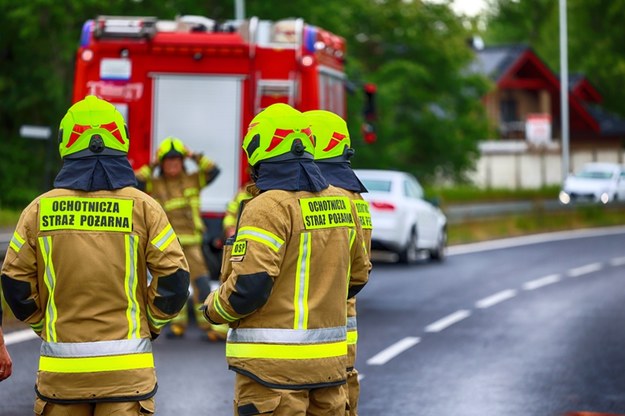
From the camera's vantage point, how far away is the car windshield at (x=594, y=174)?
53250 mm

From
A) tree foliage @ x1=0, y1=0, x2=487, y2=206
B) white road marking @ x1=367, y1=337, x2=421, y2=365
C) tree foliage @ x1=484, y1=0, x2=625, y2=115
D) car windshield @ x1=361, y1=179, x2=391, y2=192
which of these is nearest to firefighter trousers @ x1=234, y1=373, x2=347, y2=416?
white road marking @ x1=367, y1=337, x2=421, y2=365

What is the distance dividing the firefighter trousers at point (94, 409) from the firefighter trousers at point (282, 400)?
37cm

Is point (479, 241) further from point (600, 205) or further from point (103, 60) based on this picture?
point (103, 60)

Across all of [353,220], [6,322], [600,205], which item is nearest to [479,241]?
[600,205]

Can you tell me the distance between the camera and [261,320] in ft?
18.4

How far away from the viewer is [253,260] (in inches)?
216

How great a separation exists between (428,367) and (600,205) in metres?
29.0

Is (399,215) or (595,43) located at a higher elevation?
(595,43)

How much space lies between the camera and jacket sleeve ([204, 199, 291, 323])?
547 centimetres

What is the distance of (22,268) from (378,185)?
59.1 ft

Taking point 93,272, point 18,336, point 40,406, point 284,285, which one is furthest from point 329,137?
point 18,336

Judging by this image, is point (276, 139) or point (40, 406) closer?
point (40, 406)

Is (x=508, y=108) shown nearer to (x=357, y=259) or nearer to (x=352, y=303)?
(x=352, y=303)

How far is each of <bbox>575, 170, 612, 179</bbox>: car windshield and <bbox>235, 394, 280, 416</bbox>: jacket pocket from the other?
48708 millimetres
